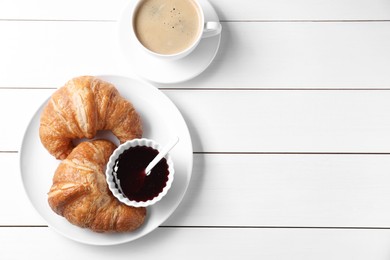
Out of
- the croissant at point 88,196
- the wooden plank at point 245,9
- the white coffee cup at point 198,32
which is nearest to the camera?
the croissant at point 88,196

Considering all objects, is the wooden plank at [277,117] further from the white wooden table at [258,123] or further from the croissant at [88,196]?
the croissant at [88,196]

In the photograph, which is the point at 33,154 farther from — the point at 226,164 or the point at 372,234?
the point at 372,234

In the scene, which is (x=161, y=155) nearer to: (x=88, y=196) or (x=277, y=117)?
(x=88, y=196)

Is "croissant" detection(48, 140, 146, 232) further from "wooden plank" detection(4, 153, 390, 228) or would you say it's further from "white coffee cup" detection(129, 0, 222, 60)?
"white coffee cup" detection(129, 0, 222, 60)

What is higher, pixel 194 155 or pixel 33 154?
pixel 194 155

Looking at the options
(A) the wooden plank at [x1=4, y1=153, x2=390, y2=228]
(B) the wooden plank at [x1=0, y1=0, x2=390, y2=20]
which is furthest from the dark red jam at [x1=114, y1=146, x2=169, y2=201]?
(B) the wooden plank at [x1=0, y1=0, x2=390, y2=20]

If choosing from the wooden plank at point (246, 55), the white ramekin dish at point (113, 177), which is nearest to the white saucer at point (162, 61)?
the wooden plank at point (246, 55)

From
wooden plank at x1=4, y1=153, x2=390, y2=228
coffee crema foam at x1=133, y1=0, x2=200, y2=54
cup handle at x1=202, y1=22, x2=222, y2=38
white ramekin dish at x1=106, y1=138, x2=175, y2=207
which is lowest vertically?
white ramekin dish at x1=106, y1=138, x2=175, y2=207

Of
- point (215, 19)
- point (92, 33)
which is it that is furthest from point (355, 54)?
point (92, 33)
